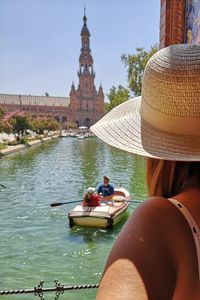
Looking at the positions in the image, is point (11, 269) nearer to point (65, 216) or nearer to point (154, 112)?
point (65, 216)

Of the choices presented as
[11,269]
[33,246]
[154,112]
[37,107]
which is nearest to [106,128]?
[154,112]

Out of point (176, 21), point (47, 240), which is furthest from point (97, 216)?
point (176, 21)

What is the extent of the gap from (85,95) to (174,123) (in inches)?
5393

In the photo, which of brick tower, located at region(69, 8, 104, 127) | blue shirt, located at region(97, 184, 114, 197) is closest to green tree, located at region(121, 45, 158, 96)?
blue shirt, located at region(97, 184, 114, 197)

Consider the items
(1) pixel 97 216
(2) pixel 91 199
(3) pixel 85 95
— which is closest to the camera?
(1) pixel 97 216

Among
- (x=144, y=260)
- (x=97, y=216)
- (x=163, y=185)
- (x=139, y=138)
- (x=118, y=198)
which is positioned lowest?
(x=97, y=216)

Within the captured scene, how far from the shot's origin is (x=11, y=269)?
26.9 feet

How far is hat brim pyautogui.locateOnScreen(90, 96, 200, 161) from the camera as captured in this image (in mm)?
1061

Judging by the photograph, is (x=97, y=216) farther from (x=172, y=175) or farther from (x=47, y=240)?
(x=172, y=175)

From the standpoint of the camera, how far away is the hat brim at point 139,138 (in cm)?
106

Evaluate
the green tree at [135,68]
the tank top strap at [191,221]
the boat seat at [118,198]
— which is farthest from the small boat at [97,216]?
the green tree at [135,68]

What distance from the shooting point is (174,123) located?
107 cm

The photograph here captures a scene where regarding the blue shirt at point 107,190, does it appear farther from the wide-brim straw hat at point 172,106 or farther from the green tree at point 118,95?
the green tree at point 118,95

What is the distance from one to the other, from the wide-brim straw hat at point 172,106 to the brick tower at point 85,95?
135887mm
